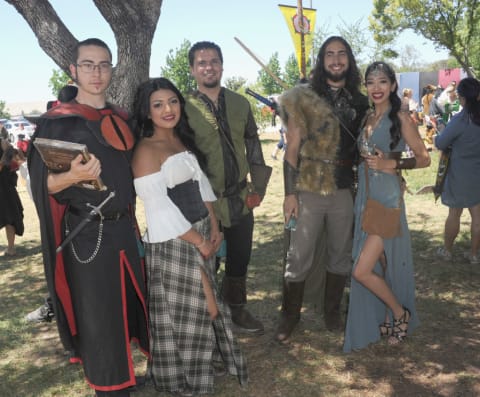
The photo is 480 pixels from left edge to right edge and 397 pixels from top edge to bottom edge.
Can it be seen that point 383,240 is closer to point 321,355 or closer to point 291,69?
point 321,355

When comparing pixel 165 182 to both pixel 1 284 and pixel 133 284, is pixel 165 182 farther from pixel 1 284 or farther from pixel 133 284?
pixel 1 284

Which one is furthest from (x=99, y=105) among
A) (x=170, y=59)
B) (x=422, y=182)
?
(x=170, y=59)

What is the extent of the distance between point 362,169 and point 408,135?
0.43 metres

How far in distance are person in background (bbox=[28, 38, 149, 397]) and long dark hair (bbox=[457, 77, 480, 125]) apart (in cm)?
386

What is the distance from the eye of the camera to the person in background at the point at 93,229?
2.51 meters

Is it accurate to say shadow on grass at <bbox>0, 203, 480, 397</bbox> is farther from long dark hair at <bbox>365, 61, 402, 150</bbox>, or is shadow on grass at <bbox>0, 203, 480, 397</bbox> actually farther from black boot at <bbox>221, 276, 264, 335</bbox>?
long dark hair at <bbox>365, 61, 402, 150</bbox>

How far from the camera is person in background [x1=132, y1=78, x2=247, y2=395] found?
107 inches

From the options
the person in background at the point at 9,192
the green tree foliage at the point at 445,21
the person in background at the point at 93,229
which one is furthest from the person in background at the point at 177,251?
the green tree foliage at the point at 445,21

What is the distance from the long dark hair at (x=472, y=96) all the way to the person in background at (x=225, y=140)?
8.41 ft

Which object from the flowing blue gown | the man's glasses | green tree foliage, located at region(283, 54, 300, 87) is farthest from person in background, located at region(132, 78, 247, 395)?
Answer: green tree foliage, located at region(283, 54, 300, 87)

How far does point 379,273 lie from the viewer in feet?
12.1

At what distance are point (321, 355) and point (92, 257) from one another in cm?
196

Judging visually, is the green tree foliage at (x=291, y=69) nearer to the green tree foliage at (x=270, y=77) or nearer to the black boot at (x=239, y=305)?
the green tree foliage at (x=270, y=77)

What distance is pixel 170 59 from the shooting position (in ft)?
109
